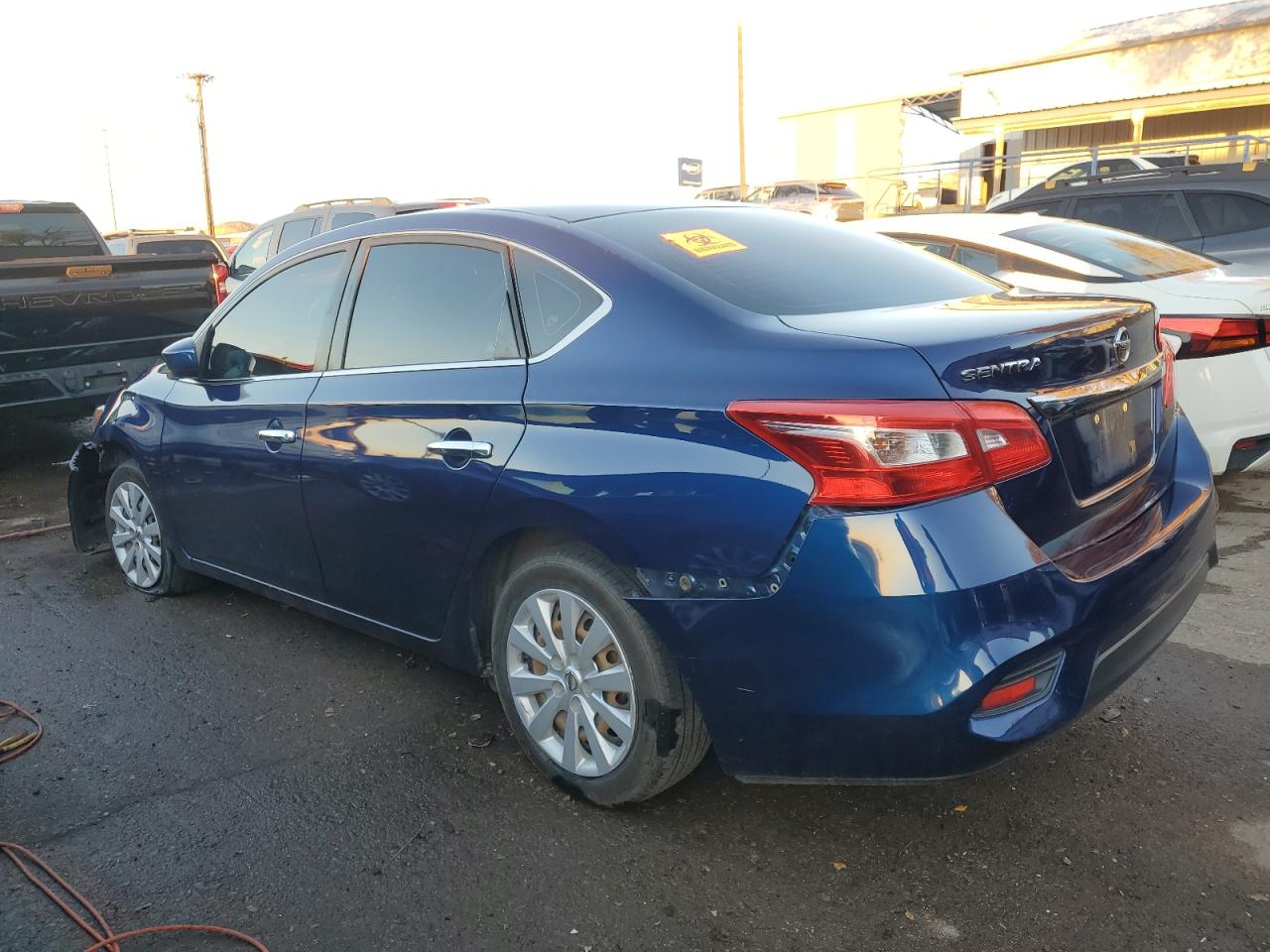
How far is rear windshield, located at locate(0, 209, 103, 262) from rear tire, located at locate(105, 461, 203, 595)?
5.72m

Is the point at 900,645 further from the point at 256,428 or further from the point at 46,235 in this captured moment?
the point at 46,235

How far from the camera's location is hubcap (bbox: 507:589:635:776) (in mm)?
2898

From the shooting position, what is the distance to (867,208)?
90.7ft

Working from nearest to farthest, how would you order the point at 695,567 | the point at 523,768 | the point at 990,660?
the point at 990,660 < the point at 695,567 < the point at 523,768

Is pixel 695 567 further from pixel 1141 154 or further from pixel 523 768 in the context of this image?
pixel 1141 154

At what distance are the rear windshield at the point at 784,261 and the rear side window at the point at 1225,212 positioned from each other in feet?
19.8

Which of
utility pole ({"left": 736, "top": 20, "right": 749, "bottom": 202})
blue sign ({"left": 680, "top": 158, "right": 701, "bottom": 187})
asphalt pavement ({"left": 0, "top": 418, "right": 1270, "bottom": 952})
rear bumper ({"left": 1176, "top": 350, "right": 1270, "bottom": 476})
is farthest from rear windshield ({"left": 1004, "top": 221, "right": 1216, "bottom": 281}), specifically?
blue sign ({"left": 680, "top": 158, "right": 701, "bottom": 187})

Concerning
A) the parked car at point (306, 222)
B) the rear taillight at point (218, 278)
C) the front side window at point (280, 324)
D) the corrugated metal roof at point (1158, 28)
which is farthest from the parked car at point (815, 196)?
the front side window at point (280, 324)

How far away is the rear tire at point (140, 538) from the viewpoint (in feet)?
16.1

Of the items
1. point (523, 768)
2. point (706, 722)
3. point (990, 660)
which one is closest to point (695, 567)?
point (706, 722)

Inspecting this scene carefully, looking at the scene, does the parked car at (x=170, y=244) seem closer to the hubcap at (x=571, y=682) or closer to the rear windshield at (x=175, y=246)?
the rear windshield at (x=175, y=246)

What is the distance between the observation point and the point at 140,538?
16.5 feet

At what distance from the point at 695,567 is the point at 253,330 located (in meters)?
2.48

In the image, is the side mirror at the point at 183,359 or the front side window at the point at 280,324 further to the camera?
the side mirror at the point at 183,359
